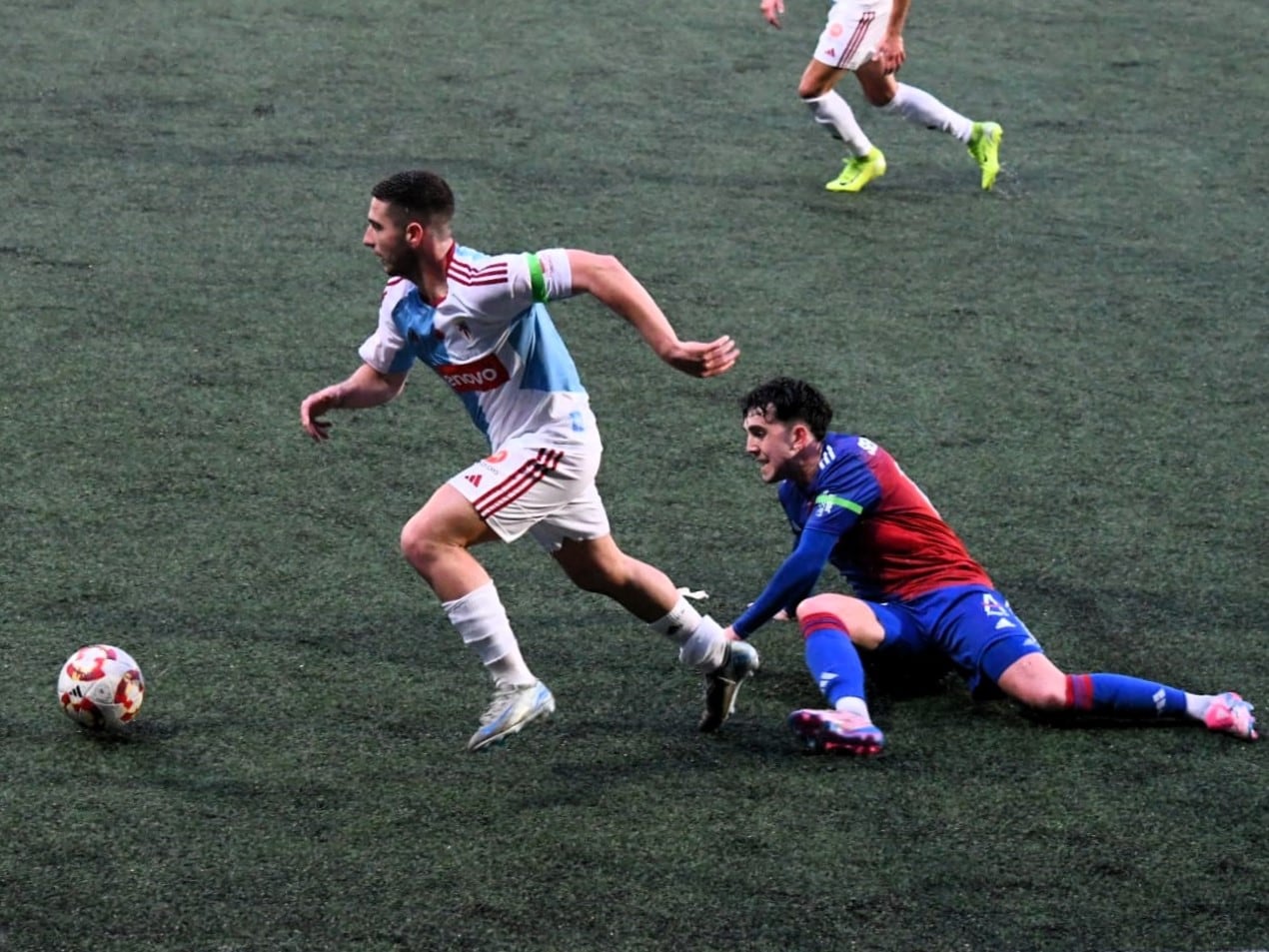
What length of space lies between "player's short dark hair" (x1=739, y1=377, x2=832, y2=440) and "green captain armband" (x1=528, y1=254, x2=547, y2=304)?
3.12 feet

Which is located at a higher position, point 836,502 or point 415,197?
point 415,197

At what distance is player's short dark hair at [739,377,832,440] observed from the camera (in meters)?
5.49

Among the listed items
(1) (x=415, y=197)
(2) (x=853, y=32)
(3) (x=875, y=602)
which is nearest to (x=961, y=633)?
(3) (x=875, y=602)

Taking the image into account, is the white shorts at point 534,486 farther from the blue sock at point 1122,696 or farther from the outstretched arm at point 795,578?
the blue sock at point 1122,696

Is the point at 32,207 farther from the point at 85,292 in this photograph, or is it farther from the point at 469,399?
the point at 469,399

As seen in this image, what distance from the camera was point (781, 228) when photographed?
944cm

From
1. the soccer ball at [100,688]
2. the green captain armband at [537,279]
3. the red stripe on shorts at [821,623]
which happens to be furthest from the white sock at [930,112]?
the soccer ball at [100,688]

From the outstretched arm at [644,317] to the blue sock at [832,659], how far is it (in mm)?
1097

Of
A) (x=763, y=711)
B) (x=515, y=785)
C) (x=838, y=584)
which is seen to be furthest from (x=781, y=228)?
(x=515, y=785)

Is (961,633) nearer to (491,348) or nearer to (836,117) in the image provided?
(491,348)

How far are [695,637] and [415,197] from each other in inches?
59.4

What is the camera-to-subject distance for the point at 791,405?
18.0ft

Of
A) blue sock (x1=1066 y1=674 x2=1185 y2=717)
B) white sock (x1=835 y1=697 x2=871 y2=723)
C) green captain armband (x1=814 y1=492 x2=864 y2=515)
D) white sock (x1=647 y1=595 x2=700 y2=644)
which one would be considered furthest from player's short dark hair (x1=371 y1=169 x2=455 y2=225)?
blue sock (x1=1066 y1=674 x2=1185 y2=717)

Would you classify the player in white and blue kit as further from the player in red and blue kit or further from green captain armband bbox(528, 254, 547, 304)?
the player in red and blue kit
